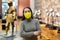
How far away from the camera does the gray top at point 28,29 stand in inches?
104

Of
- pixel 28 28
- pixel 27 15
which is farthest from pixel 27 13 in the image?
pixel 28 28

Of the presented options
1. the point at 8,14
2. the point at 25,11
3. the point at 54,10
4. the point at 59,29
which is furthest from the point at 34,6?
the point at 25,11

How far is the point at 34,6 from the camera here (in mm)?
17531

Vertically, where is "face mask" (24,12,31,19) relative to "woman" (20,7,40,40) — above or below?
above

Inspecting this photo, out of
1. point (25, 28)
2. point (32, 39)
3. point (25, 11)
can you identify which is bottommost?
point (32, 39)

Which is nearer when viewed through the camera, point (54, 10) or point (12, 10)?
point (12, 10)

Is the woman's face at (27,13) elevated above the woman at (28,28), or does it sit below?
above

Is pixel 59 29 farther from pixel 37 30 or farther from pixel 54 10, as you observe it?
pixel 37 30

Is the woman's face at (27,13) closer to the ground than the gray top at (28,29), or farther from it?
farther from it

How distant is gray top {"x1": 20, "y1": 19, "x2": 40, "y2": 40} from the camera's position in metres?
2.64

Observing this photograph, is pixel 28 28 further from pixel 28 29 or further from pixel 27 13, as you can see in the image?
pixel 27 13

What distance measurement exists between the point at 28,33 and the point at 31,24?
0.48ft

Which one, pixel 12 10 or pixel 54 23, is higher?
pixel 12 10

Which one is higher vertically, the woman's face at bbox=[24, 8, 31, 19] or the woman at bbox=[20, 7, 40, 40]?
the woman's face at bbox=[24, 8, 31, 19]
